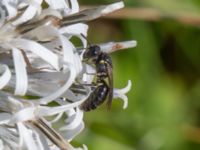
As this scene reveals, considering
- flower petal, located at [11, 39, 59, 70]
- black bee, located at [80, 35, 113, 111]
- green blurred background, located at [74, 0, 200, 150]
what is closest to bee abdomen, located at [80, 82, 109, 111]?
black bee, located at [80, 35, 113, 111]

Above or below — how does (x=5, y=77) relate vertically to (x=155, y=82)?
above

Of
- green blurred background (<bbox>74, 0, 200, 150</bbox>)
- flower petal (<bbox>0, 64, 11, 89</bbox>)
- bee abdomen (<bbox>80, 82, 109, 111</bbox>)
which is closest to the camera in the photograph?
flower petal (<bbox>0, 64, 11, 89</bbox>)

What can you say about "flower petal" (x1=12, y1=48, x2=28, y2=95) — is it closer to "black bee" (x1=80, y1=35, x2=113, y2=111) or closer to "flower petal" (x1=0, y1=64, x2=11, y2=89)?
"flower petal" (x1=0, y1=64, x2=11, y2=89)

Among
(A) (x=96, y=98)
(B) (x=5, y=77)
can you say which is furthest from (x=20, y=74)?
(A) (x=96, y=98)

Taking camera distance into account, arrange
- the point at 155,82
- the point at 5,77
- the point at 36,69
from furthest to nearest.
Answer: the point at 155,82 < the point at 36,69 < the point at 5,77

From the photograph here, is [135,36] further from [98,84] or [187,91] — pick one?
[98,84]

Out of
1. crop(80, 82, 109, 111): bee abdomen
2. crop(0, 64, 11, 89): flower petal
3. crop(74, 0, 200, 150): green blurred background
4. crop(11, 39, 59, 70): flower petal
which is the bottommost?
crop(74, 0, 200, 150): green blurred background

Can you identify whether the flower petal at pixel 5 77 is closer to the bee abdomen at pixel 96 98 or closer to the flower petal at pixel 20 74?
the flower petal at pixel 20 74

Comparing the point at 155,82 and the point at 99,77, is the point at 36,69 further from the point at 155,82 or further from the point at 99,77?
the point at 155,82
